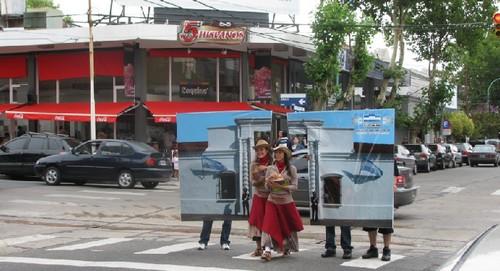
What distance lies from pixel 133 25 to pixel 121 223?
15476 millimetres

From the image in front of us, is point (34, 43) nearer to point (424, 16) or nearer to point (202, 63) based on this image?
point (202, 63)

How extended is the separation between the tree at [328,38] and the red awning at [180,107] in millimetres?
3583

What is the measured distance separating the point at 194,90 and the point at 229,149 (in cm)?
2096

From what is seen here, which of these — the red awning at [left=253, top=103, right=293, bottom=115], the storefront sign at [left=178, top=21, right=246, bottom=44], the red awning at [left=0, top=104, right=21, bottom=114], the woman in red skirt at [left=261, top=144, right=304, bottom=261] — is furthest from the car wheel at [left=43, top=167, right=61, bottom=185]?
the woman in red skirt at [left=261, top=144, right=304, bottom=261]

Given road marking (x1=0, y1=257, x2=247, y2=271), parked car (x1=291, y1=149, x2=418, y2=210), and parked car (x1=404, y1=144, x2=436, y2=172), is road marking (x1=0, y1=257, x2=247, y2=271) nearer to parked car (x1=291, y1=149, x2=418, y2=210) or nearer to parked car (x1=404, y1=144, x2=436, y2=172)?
parked car (x1=291, y1=149, x2=418, y2=210)

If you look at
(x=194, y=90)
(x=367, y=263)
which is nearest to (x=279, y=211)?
(x=367, y=263)

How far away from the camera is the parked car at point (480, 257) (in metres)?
3.45

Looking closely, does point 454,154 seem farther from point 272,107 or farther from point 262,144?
point 262,144

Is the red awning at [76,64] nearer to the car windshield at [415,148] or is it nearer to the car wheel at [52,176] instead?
the car wheel at [52,176]

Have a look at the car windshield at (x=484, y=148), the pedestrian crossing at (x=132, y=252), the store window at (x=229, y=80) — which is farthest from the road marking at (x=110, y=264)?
the car windshield at (x=484, y=148)

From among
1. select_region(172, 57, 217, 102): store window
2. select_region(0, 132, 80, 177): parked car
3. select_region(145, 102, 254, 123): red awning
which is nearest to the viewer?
select_region(0, 132, 80, 177): parked car

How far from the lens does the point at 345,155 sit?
923 centimetres

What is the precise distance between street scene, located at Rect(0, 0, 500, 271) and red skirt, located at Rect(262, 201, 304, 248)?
17 millimetres

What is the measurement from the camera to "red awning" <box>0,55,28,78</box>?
31969mm
